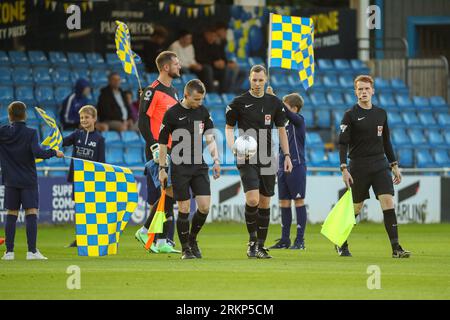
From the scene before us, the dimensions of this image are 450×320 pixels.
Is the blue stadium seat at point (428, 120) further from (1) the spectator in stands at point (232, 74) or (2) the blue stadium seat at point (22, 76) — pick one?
(2) the blue stadium seat at point (22, 76)

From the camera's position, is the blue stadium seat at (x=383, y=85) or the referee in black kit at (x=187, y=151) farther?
the blue stadium seat at (x=383, y=85)

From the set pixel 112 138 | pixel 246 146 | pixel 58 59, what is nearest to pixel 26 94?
pixel 58 59

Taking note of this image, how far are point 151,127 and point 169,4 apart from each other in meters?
13.5

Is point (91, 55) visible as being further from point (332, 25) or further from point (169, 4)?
point (332, 25)

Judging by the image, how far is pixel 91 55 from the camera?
26.1 m

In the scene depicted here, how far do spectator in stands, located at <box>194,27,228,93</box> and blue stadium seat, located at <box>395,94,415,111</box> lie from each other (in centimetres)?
454

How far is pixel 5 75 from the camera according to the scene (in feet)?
79.3

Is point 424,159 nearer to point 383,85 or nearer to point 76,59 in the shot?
point 383,85

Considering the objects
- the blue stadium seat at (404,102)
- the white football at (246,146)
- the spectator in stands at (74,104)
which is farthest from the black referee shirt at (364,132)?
the blue stadium seat at (404,102)

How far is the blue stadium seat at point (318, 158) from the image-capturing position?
2420 centimetres

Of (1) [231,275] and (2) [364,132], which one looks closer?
(1) [231,275]

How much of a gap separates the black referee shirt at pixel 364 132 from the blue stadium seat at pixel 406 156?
12027mm

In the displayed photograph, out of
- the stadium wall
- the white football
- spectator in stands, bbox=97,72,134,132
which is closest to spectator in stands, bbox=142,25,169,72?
spectator in stands, bbox=97,72,134,132

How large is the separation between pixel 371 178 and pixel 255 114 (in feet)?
5.62
